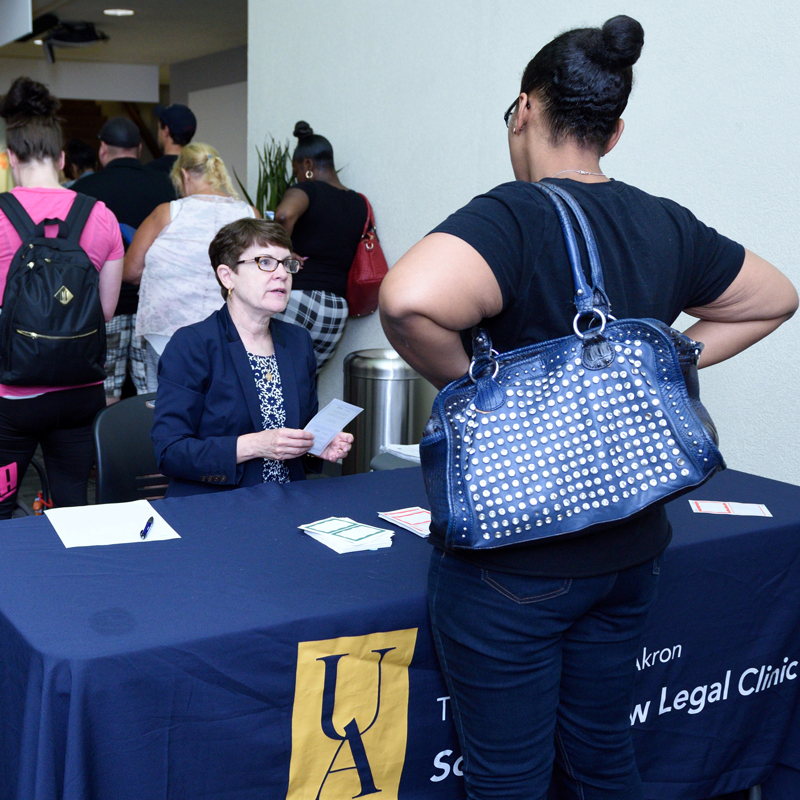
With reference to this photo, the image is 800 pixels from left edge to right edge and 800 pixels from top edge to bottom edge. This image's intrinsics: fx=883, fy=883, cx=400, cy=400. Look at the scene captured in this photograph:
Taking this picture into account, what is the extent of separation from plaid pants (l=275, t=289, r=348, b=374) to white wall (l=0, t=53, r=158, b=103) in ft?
23.4

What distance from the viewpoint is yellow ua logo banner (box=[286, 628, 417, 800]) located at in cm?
127

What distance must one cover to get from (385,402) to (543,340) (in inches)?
109

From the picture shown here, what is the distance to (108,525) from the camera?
1597mm

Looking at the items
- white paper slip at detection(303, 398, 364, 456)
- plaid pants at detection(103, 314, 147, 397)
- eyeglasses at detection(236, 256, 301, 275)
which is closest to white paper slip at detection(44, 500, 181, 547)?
white paper slip at detection(303, 398, 364, 456)

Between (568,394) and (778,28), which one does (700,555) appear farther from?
(778,28)

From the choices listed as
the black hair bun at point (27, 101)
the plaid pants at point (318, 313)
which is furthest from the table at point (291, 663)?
the plaid pants at point (318, 313)

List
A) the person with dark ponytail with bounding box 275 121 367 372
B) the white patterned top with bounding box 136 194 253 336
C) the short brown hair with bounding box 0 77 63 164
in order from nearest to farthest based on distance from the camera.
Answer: the short brown hair with bounding box 0 77 63 164 → the white patterned top with bounding box 136 194 253 336 → the person with dark ponytail with bounding box 275 121 367 372

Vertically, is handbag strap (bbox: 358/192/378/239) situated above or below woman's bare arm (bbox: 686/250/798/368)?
above

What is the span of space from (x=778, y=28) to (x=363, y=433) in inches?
87.1

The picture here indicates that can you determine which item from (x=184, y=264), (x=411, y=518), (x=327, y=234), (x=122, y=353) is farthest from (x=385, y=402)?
(x=411, y=518)

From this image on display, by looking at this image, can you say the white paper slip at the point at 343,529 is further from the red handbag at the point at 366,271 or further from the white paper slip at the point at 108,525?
the red handbag at the point at 366,271

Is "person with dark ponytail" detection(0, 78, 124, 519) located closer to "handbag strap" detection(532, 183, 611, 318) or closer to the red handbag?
the red handbag

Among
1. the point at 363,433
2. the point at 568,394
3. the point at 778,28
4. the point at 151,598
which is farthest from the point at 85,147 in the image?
the point at 568,394

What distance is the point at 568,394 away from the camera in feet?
3.37
